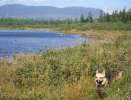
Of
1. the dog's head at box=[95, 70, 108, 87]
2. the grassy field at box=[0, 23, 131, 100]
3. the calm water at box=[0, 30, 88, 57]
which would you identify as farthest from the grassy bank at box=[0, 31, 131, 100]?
the calm water at box=[0, 30, 88, 57]

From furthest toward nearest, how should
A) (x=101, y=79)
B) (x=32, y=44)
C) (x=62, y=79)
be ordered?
(x=32, y=44)
(x=62, y=79)
(x=101, y=79)

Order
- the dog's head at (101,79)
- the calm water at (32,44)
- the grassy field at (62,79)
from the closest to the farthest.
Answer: the grassy field at (62,79), the dog's head at (101,79), the calm water at (32,44)

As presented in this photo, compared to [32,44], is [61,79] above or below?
above

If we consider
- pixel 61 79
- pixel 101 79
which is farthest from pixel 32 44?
pixel 101 79

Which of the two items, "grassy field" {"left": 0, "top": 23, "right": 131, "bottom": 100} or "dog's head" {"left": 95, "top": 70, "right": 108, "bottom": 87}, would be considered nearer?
"grassy field" {"left": 0, "top": 23, "right": 131, "bottom": 100}

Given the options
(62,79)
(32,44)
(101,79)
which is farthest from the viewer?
(32,44)

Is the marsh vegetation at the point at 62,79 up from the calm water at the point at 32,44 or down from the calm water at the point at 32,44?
up

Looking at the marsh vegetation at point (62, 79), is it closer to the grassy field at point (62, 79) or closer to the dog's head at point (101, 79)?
the grassy field at point (62, 79)

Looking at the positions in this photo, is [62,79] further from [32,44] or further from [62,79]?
[32,44]

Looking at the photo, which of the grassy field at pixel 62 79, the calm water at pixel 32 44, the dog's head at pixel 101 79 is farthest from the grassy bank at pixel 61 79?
the calm water at pixel 32 44

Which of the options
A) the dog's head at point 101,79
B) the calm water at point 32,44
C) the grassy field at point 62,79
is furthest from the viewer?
the calm water at point 32,44

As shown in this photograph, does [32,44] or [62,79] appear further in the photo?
[32,44]

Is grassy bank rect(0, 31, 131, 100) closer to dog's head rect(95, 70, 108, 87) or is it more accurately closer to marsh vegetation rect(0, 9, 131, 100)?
marsh vegetation rect(0, 9, 131, 100)

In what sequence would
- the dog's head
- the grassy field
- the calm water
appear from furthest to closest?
the calm water, the dog's head, the grassy field
